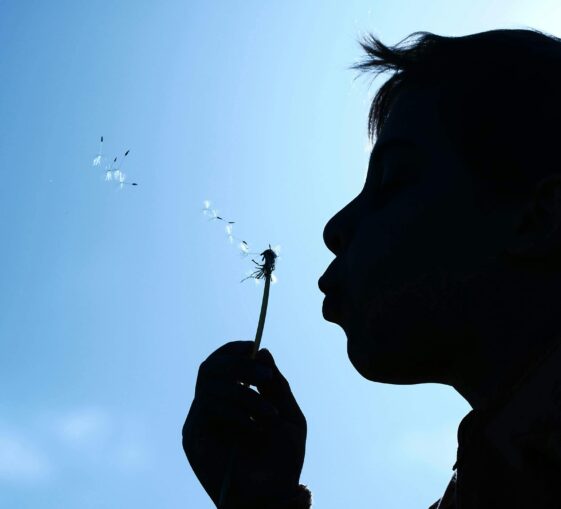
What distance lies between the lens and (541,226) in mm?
2209

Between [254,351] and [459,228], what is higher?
[254,351]

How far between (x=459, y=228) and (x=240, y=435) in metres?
1.04

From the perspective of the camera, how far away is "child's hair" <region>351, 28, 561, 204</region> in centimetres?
237

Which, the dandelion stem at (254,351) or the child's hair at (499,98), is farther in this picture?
the dandelion stem at (254,351)

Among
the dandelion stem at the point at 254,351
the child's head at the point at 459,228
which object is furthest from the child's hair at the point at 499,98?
the dandelion stem at the point at 254,351

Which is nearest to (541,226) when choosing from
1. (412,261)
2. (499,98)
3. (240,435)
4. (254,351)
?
(412,261)

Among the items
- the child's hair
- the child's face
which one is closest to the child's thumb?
the child's face

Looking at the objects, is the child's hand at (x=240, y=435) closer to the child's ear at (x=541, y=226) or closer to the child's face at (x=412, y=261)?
the child's face at (x=412, y=261)

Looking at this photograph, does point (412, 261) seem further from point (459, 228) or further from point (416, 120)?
point (416, 120)

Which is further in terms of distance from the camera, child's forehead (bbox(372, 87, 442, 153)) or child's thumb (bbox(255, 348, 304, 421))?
child's thumb (bbox(255, 348, 304, 421))

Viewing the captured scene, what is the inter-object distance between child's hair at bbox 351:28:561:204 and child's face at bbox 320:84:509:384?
0.08 metres

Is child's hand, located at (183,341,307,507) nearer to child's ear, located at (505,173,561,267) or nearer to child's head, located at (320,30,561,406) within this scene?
child's head, located at (320,30,561,406)

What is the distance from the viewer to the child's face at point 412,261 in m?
2.21

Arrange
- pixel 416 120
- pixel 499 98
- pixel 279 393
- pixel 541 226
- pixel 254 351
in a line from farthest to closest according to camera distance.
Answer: pixel 279 393, pixel 254 351, pixel 416 120, pixel 499 98, pixel 541 226
